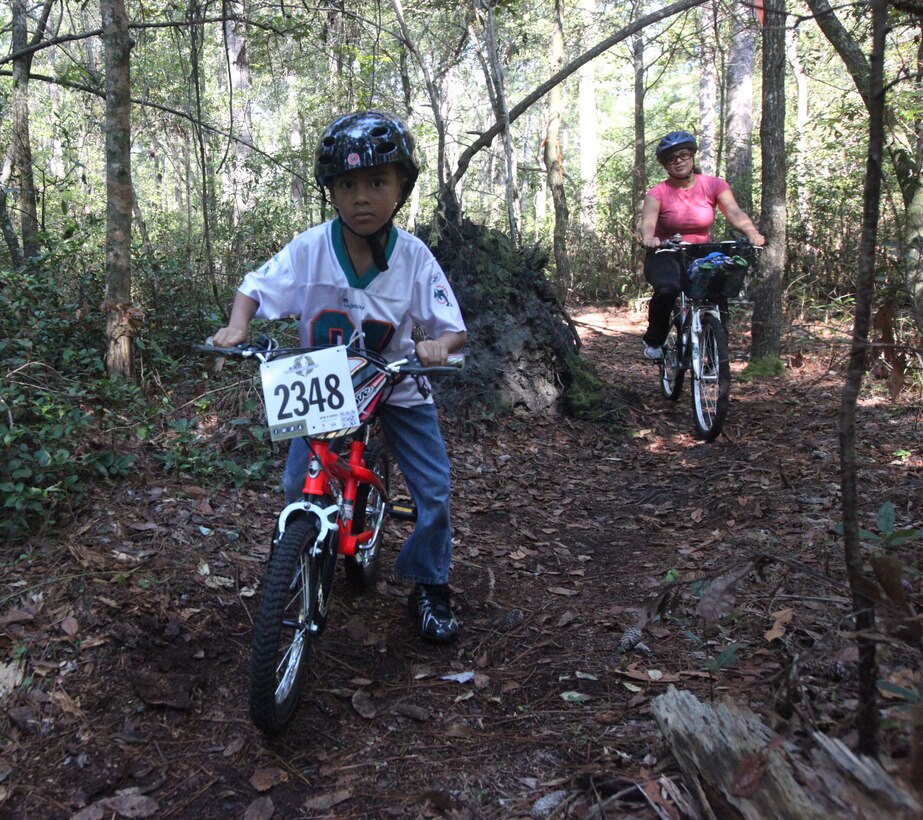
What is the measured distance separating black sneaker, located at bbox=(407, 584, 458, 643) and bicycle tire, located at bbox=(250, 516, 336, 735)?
2.13 ft

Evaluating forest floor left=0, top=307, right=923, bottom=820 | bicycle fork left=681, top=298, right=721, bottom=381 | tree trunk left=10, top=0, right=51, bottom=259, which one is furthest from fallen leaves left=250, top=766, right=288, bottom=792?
tree trunk left=10, top=0, right=51, bottom=259

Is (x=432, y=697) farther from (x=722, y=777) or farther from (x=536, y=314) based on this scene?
(x=536, y=314)

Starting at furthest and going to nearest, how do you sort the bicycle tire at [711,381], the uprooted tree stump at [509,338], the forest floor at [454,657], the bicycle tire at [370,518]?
the uprooted tree stump at [509,338] → the bicycle tire at [711,381] → the bicycle tire at [370,518] → the forest floor at [454,657]

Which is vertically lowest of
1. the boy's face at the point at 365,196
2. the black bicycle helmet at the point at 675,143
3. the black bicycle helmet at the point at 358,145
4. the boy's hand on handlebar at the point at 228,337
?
the boy's hand on handlebar at the point at 228,337

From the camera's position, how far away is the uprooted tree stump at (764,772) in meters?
1.60

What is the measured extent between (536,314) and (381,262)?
13.3 ft

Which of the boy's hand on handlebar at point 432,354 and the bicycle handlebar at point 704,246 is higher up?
the bicycle handlebar at point 704,246

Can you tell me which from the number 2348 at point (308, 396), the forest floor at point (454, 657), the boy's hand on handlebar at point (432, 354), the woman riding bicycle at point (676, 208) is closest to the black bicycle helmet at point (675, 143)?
the woman riding bicycle at point (676, 208)

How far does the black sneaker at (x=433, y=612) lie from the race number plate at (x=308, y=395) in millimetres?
1160

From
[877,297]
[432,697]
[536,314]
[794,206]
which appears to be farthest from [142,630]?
[794,206]

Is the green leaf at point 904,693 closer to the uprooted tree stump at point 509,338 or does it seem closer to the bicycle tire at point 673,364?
the uprooted tree stump at point 509,338

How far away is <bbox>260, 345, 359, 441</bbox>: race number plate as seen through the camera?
2.70 metres

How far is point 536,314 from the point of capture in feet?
23.0

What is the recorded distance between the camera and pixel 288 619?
286cm
